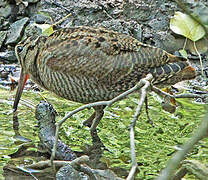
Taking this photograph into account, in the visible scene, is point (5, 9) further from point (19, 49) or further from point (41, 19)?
point (19, 49)

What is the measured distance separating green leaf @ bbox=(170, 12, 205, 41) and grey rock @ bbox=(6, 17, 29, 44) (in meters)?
2.56

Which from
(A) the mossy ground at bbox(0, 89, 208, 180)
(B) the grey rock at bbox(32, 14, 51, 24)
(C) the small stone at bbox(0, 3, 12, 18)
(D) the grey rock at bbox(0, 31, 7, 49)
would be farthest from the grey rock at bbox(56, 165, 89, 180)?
(C) the small stone at bbox(0, 3, 12, 18)

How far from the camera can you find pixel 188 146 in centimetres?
157

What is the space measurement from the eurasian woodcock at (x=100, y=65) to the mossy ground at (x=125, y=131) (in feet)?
1.71

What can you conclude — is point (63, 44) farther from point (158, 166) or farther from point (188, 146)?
point (188, 146)

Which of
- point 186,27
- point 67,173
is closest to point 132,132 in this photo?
point 67,173

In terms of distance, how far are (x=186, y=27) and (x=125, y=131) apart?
2057 millimetres

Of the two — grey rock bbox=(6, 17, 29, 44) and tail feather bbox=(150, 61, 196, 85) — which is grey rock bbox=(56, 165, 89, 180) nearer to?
tail feather bbox=(150, 61, 196, 85)

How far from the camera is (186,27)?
21.2 ft

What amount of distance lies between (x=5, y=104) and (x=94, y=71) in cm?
171

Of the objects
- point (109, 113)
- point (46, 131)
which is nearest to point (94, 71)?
point (46, 131)

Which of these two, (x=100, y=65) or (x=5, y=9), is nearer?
(x=100, y=65)

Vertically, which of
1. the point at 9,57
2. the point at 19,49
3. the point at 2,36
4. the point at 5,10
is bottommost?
the point at 9,57

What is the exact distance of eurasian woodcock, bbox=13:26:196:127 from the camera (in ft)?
15.7
